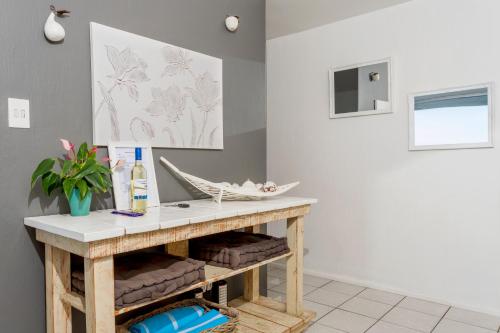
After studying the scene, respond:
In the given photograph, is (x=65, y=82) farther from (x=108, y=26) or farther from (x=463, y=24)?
(x=463, y=24)

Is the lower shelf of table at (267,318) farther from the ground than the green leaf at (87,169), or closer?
closer

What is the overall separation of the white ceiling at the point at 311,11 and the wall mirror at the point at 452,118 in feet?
2.63

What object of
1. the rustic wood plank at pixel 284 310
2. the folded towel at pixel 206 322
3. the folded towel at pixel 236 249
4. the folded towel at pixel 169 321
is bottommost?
the rustic wood plank at pixel 284 310

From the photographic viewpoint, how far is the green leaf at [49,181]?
4.71 ft

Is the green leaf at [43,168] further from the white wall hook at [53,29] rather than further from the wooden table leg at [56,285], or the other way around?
the white wall hook at [53,29]

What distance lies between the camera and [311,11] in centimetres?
301

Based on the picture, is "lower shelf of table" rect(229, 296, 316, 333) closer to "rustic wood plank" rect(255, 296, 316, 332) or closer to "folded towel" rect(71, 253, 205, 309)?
"rustic wood plank" rect(255, 296, 316, 332)

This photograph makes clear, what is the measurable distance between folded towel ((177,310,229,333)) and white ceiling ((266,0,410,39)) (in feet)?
7.55

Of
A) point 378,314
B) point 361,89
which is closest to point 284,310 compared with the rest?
point 378,314

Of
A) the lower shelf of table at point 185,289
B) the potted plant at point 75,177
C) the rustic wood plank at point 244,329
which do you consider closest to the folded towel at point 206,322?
the lower shelf of table at point 185,289

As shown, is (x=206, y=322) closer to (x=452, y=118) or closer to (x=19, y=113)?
(x=19, y=113)

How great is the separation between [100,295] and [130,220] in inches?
11.4

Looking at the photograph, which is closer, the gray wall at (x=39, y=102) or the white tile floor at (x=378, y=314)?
the gray wall at (x=39, y=102)

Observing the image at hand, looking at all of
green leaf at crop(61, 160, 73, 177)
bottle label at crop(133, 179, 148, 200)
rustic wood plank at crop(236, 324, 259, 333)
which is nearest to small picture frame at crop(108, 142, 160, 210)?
bottle label at crop(133, 179, 148, 200)
